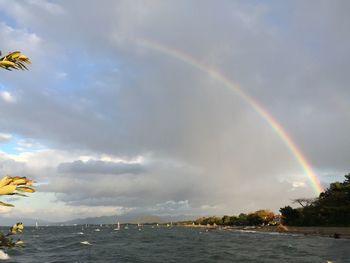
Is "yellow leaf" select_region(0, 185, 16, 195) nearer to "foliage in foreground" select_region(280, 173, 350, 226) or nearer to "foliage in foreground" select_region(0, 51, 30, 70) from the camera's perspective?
"foliage in foreground" select_region(0, 51, 30, 70)

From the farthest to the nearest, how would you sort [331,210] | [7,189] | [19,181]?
[331,210]
[19,181]
[7,189]

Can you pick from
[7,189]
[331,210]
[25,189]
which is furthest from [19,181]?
[331,210]

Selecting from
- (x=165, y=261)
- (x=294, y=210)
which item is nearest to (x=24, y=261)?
(x=165, y=261)

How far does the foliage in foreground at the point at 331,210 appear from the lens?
138625 mm

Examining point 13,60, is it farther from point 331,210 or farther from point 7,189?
point 331,210

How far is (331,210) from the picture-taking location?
468ft

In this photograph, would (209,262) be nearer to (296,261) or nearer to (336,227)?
(296,261)

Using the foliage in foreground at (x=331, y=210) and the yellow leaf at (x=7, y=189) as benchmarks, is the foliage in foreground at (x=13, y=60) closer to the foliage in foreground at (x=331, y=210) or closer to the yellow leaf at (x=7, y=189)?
the yellow leaf at (x=7, y=189)

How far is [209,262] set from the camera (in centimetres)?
6438

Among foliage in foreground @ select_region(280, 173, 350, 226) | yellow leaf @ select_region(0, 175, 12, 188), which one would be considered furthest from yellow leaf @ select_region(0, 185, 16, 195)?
foliage in foreground @ select_region(280, 173, 350, 226)

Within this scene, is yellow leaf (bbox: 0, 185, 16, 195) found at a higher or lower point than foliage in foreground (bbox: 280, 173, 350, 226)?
lower

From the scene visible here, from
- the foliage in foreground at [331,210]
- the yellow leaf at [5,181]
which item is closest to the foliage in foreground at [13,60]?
the yellow leaf at [5,181]

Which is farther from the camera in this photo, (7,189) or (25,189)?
(25,189)

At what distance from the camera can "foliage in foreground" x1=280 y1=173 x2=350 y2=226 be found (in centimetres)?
13862
